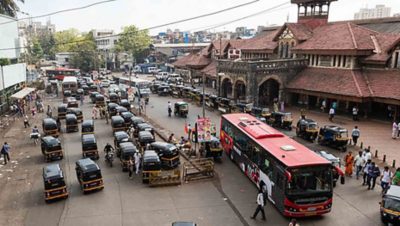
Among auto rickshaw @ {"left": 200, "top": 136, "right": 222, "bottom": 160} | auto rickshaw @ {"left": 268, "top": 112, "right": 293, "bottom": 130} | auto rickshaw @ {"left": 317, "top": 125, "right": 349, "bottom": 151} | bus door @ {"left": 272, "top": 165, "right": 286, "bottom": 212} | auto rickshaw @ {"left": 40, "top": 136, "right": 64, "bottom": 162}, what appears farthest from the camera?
auto rickshaw @ {"left": 268, "top": 112, "right": 293, "bottom": 130}

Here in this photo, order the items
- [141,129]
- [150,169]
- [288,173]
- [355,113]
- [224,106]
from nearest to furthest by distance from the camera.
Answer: [288,173]
[150,169]
[141,129]
[355,113]
[224,106]

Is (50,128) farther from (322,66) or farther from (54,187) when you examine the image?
(322,66)

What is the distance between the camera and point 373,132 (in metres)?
31.8

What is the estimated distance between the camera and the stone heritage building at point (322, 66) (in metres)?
35.4

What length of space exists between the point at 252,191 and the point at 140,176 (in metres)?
7.36

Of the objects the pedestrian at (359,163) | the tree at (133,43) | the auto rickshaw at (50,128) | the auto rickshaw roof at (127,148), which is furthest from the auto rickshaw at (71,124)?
the tree at (133,43)

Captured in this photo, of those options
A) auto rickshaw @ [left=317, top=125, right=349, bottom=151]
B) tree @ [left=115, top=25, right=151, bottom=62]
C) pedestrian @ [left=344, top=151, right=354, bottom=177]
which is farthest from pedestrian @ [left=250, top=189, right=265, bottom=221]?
tree @ [left=115, top=25, right=151, bottom=62]

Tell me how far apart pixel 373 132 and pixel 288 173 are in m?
19.6

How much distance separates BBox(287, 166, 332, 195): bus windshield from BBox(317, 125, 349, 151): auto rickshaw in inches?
469

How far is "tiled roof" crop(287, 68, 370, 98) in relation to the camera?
3566 cm

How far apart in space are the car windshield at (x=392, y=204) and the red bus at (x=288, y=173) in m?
2.44

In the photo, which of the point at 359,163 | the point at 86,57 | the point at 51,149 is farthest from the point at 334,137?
the point at 86,57

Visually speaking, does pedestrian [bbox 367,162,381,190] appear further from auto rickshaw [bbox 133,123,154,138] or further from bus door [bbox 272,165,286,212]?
auto rickshaw [bbox 133,123,154,138]

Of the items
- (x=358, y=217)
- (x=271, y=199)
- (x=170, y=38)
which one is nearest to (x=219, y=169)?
(x=271, y=199)
